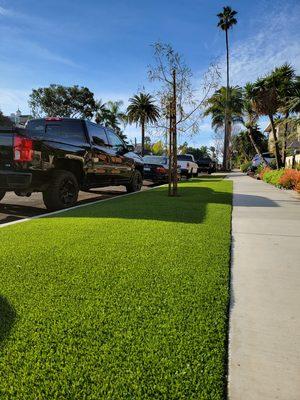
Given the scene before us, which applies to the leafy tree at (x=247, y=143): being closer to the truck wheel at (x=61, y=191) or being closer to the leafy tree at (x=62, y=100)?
the leafy tree at (x=62, y=100)

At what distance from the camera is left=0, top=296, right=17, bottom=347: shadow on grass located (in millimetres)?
2504

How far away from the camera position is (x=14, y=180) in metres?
6.88

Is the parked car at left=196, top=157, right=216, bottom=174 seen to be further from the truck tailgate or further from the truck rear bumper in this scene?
the truck tailgate

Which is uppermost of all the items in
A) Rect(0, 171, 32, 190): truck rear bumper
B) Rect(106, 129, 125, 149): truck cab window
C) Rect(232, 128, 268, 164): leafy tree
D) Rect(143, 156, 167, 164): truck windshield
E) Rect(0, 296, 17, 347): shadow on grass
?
Rect(232, 128, 268, 164): leafy tree

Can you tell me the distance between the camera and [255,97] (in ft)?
92.2

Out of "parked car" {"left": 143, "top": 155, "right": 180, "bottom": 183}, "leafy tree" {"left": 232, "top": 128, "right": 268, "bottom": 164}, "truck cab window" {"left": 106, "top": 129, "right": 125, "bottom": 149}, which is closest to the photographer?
"truck cab window" {"left": 106, "top": 129, "right": 125, "bottom": 149}

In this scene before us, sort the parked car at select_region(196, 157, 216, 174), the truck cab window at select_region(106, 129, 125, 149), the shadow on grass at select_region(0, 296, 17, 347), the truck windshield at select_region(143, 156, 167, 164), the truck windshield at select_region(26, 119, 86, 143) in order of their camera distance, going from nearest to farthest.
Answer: the shadow on grass at select_region(0, 296, 17, 347) → the truck windshield at select_region(26, 119, 86, 143) → the truck cab window at select_region(106, 129, 125, 149) → the truck windshield at select_region(143, 156, 167, 164) → the parked car at select_region(196, 157, 216, 174)

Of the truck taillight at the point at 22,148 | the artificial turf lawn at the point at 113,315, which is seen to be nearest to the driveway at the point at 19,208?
the truck taillight at the point at 22,148

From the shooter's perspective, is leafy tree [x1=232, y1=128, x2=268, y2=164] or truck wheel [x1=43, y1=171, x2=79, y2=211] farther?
leafy tree [x1=232, y1=128, x2=268, y2=164]

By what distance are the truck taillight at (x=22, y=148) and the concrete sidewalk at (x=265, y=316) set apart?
12.7ft

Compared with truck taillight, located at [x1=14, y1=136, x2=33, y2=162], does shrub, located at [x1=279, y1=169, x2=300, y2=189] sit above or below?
below

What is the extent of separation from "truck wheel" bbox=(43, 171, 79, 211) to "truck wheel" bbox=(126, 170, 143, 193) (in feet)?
14.1

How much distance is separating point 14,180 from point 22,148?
1.94 ft

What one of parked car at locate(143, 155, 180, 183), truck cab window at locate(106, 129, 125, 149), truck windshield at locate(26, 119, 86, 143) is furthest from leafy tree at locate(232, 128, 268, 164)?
truck windshield at locate(26, 119, 86, 143)
